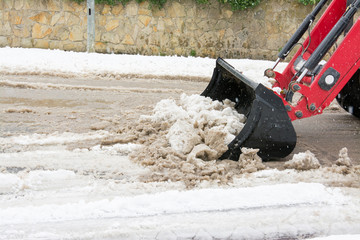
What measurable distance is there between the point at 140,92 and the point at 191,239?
4.23 meters

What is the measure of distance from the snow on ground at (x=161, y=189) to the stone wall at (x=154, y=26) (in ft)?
23.2

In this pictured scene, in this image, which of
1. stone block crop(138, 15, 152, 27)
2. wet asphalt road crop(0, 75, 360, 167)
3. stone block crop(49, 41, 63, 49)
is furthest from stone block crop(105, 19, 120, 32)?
wet asphalt road crop(0, 75, 360, 167)

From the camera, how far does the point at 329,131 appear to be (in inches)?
180

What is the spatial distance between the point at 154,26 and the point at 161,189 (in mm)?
8591

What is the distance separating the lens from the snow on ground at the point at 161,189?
233 cm

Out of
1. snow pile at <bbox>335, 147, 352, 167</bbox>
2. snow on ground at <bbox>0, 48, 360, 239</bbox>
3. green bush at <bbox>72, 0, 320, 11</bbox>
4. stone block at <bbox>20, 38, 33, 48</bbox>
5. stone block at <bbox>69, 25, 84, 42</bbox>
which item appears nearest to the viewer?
snow on ground at <bbox>0, 48, 360, 239</bbox>

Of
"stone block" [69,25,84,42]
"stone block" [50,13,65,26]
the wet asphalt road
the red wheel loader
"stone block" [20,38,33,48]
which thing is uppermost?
the red wheel loader

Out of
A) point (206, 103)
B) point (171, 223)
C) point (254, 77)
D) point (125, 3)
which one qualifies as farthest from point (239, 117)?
point (125, 3)

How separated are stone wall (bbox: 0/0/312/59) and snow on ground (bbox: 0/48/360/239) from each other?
7072 millimetres

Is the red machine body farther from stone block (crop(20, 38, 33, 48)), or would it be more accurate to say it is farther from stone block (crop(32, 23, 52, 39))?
stone block (crop(20, 38, 33, 48))

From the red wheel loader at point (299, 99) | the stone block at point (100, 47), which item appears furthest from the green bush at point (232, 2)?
the red wheel loader at point (299, 99)

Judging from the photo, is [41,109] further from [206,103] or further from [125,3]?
[125,3]

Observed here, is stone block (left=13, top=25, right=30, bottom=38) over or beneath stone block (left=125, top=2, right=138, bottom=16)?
beneath

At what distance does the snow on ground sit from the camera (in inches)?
91.6
